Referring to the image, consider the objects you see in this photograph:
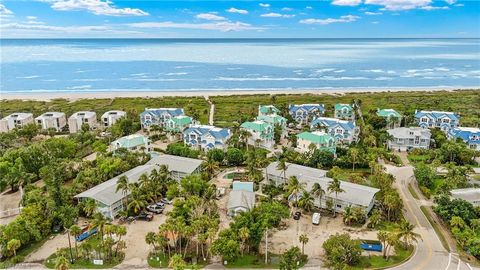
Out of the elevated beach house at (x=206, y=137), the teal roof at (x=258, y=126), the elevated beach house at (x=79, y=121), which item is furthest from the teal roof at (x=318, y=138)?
the elevated beach house at (x=79, y=121)

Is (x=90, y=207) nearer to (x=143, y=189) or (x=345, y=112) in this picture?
(x=143, y=189)

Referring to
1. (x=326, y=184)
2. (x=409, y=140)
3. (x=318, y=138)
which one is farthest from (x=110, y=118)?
(x=409, y=140)

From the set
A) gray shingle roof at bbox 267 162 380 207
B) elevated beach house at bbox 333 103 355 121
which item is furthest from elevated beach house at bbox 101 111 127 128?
elevated beach house at bbox 333 103 355 121

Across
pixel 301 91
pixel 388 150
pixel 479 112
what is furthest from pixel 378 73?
pixel 388 150

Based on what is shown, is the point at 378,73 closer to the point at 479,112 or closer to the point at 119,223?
the point at 479,112

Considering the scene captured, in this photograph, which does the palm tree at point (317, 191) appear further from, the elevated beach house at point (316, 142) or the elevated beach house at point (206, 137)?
the elevated beach house at point (206, 137)

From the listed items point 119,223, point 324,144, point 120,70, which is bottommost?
point 119,223
